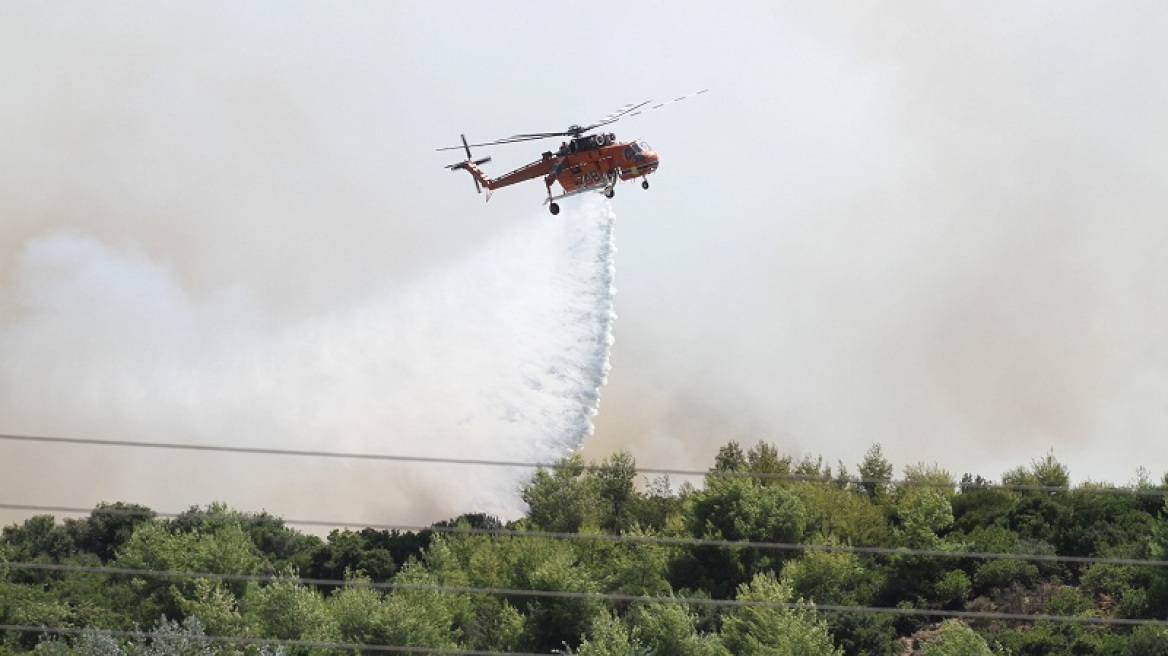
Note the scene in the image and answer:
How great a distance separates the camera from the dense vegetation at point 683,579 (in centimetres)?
8869

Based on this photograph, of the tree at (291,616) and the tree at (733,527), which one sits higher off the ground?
the tree at (733,527)

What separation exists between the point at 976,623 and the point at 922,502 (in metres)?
15.0

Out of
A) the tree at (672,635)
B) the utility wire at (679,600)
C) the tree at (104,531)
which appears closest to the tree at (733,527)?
the utility wire at (679,600)

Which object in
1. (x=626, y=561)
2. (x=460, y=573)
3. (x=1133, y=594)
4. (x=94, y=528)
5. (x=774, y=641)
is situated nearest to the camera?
(x=774, y=641)

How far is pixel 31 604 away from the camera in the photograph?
360ft

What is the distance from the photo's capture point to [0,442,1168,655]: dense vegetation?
8869 cm

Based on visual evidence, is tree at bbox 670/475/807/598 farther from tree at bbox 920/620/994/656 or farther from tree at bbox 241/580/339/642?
tree at bbox 241/580/339/642

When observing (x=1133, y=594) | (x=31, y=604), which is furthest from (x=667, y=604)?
(x=31, y=604)

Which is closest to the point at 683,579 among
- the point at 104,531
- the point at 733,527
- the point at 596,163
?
the point at 733,527

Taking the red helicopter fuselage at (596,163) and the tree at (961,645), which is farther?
the tree at (961,645)

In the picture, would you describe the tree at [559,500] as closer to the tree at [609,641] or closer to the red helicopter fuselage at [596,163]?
the tree at [609,641]

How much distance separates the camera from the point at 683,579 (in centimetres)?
10525

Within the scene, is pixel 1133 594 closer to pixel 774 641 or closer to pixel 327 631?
pixel 774 641

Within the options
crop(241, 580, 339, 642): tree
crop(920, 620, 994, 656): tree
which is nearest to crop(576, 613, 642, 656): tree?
crop(920, 620, 994, 656): tree
